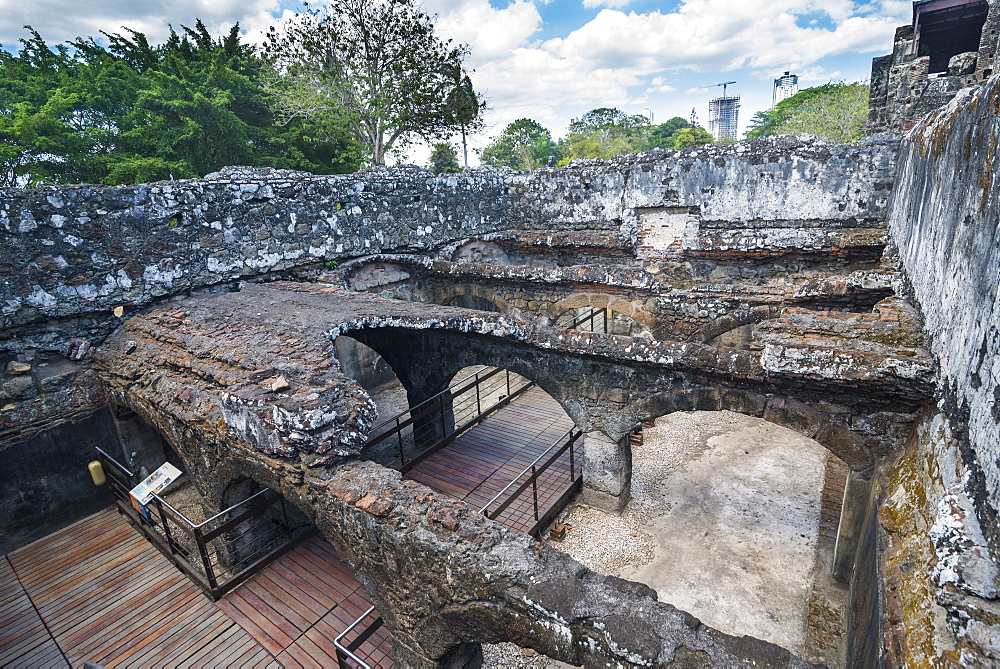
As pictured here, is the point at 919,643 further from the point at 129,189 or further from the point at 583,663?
the point at 129,189

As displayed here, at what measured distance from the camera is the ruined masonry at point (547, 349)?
10.00ft

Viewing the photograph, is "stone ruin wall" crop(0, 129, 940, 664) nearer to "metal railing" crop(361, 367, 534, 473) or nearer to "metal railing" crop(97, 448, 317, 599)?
"metal railing" crop(97, 448, 317, 599)

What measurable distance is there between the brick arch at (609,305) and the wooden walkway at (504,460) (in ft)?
7.01

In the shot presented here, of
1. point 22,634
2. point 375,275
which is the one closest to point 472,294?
point 375,275

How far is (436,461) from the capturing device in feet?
29.3

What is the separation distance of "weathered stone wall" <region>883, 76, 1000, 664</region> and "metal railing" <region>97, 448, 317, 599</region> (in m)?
5.96

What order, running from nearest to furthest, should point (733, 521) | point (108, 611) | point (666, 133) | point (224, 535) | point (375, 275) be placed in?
point (108, 611), point (224, 535), point (733, 521), point (375, 275), point (666, 133)

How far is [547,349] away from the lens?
6793 millimetres

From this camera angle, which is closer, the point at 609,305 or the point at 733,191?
the point at 609,305

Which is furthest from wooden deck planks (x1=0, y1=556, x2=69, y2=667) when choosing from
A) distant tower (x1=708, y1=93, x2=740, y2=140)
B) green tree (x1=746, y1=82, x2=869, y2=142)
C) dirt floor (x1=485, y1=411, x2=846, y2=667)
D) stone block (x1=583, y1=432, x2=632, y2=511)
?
distant tower (x1=708, y1=93, x2=740, y2=140)

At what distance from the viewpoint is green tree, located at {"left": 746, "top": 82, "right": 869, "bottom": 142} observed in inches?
1274

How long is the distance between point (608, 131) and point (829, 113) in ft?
64.7

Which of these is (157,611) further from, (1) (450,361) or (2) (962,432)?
(2) (962,432)

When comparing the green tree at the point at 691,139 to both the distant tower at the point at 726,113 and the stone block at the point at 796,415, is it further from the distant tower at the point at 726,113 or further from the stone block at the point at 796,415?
the distant tower at the point at 726,113
